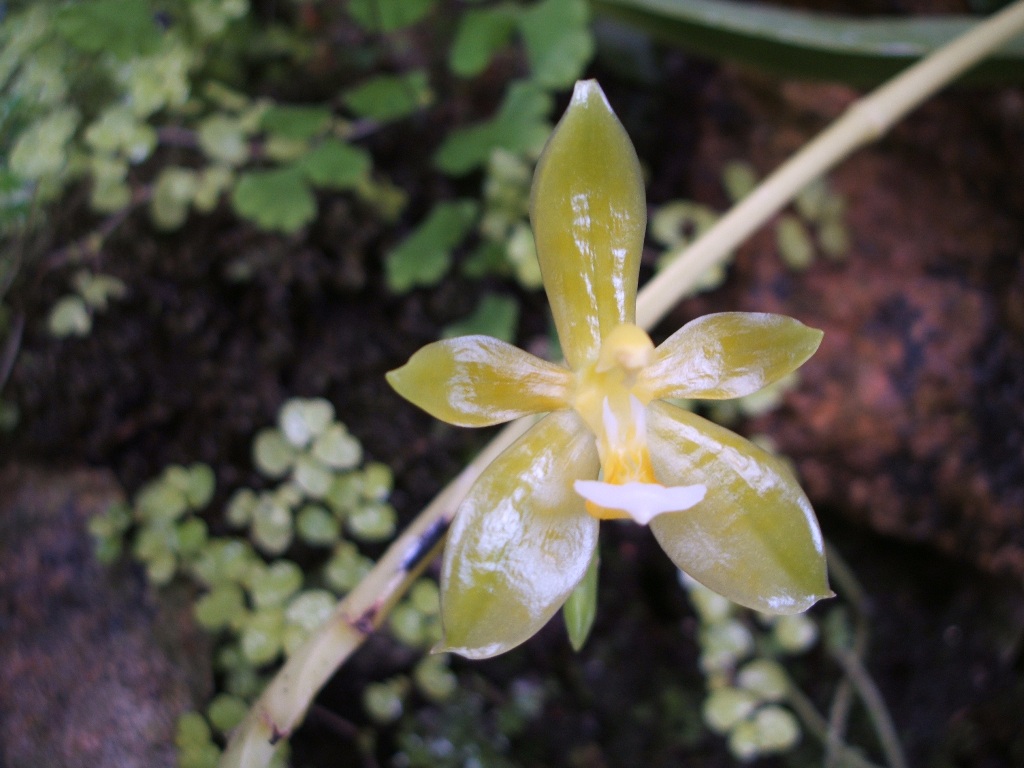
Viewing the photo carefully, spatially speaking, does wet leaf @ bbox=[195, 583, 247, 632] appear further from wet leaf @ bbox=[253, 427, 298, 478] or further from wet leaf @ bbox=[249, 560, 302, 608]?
wet leaf @ bbox=[253, 427, 298, 478]

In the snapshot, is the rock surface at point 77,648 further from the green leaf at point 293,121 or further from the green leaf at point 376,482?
the green leaf at point 293,121

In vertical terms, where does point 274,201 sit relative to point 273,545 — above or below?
above

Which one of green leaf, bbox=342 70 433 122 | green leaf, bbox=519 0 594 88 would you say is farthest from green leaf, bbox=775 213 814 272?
green leaf, bbox=342 70 433 122

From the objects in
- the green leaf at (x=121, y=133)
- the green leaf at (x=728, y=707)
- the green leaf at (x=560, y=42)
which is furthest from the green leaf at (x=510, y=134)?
the green leaf at (x=728, y=707)

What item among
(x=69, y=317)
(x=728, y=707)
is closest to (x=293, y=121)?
(x=69, y=317)

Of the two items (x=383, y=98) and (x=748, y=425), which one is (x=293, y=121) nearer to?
(x=383, y=98)

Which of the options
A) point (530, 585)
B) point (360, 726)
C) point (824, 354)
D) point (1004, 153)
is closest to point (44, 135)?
point (530, 585)

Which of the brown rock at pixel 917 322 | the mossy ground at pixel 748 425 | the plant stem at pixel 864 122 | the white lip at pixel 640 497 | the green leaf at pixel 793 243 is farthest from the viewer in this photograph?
the green leaf at pixel 793 243
